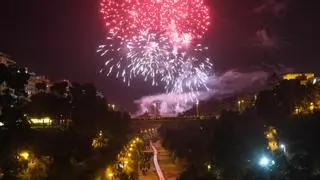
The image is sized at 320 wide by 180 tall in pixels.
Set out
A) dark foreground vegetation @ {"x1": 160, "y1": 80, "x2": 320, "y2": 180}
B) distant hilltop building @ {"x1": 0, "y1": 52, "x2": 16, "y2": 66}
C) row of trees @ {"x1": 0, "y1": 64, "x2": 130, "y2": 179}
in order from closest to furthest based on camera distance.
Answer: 1. row of trees @ {"x1": 0, "y1": 64, "x2": 130, "y2": 179}
2. dark foreground vegetation @ {"x1": 160, "y1": 80, "x2": 320, "y2": 180}
3. distant hilltop building @ {"x1": 0, "y1": 52, "x2": 16, "y2": 66}

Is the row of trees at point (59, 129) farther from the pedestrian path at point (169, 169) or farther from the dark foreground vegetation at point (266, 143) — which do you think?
the dark foreground vegetation at point (266, 143)

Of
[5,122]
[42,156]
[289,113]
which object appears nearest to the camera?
[5,122]

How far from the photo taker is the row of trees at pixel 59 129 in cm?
3481

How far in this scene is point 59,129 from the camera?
217ft

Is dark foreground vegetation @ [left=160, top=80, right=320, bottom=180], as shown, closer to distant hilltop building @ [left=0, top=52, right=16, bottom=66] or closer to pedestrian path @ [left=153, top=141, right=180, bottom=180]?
pedestrian path @ [left=153, top=141, right=180, bottom=180]

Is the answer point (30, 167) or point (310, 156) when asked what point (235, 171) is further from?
point (30, 167)

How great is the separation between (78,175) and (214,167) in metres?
17.0

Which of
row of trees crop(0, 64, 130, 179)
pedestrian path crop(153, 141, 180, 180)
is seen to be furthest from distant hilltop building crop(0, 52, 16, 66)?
pedestrian path crop(153, 141, 180, 180)

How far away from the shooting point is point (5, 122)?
3462 cm

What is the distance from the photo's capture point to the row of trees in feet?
114

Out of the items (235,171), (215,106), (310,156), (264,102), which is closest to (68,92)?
(264,102)

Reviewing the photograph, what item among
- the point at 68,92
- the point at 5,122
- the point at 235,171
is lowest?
the point at 235,171

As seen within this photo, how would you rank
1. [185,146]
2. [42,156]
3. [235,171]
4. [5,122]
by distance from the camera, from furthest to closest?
1. [185,146]
2. [235,171]
3. [42,156]
4. [5,122]

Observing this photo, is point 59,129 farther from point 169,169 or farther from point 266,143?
point 169,169
